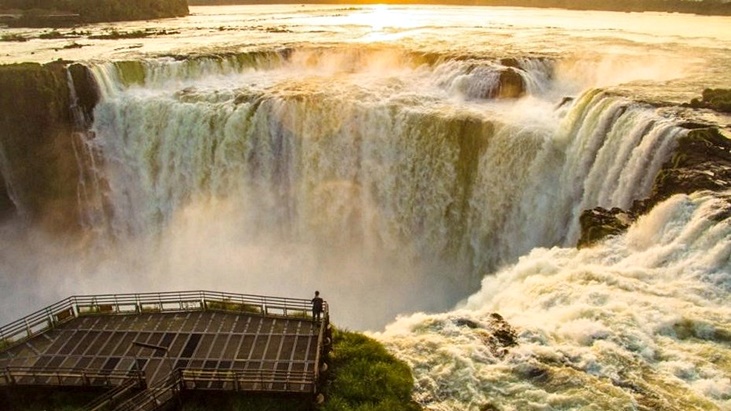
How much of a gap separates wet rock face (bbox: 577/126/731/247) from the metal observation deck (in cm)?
906

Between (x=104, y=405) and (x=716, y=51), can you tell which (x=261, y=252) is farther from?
(x=716, y=51)

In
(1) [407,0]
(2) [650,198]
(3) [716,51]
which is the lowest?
(2) [650,198]

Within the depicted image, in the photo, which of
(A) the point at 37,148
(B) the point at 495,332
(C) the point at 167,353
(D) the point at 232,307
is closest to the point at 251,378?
(C) the point at 167,353

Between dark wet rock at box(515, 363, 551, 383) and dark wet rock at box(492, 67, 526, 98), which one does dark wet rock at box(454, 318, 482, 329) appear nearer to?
dark wet rock at box(515, 363, 551, 383)

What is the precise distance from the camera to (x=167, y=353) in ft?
38.2

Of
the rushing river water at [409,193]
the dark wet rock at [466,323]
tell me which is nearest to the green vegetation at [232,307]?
the rushing river water at [409,193]

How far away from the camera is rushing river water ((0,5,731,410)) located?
13.8 meters

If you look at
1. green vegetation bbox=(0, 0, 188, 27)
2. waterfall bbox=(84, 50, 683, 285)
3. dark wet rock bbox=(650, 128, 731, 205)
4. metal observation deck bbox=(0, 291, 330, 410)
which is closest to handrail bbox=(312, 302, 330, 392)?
metal observation deck bbox=(0, 291, 330, 410)

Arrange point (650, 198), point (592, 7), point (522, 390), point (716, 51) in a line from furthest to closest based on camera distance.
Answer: point (592, 7) → point (716, 51) → point (650, 198) → point (522, 390)

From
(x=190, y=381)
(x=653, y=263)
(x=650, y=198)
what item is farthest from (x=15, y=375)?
(x=650, y=198)

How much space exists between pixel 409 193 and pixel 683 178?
11538mm

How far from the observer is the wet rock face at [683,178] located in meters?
15.6

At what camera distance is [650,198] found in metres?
16.1

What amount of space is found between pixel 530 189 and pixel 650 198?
6.02 m
